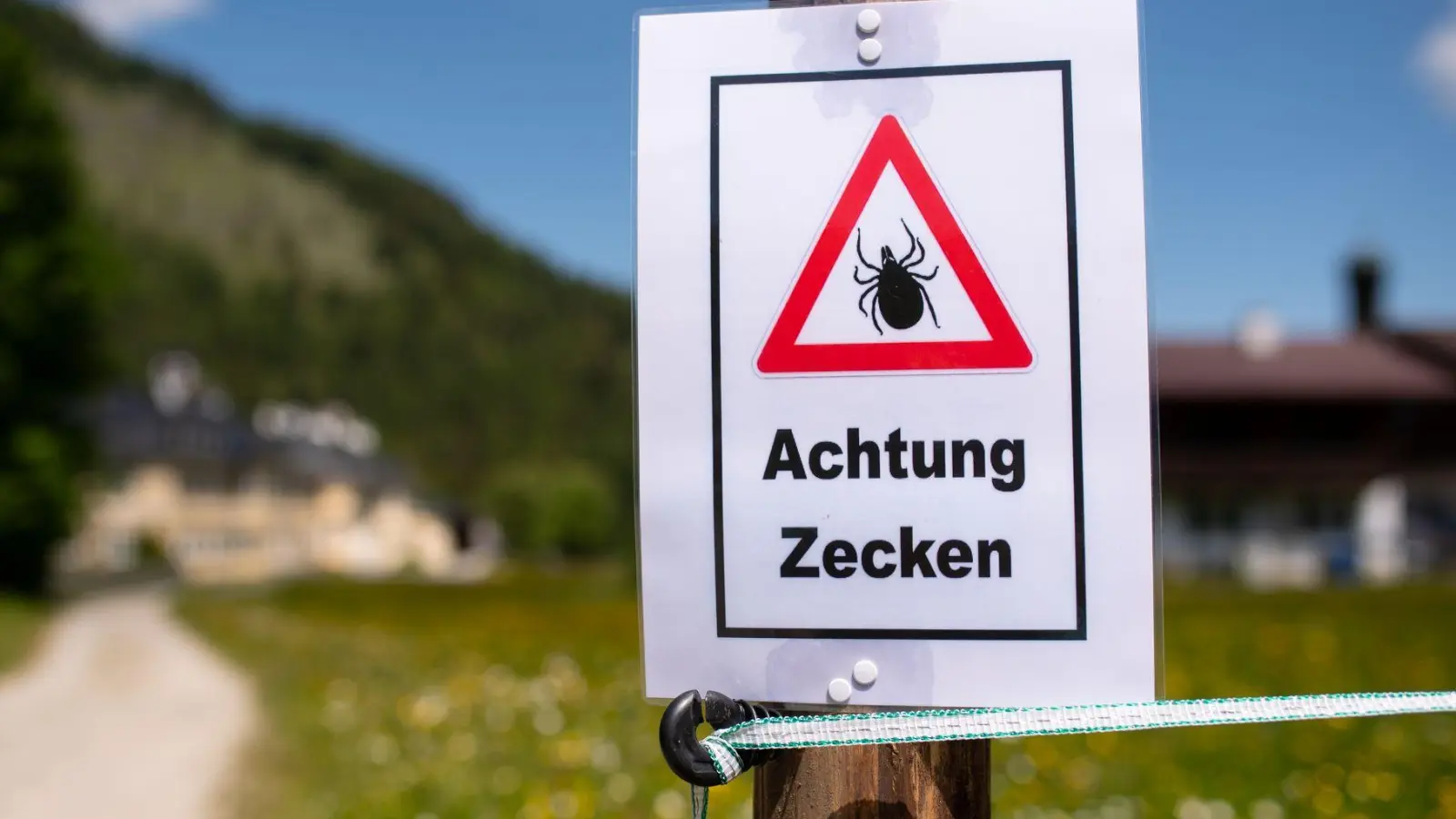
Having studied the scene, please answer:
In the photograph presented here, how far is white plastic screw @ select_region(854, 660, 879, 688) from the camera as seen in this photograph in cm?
150

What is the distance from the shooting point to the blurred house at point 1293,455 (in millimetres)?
36375

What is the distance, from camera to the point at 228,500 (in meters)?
A: 67.1

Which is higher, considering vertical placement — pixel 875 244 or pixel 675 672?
pixel 875 244

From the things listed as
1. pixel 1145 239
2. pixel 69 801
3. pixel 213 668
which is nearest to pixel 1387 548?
pixel 213 668

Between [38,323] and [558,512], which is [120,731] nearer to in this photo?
[38,323]

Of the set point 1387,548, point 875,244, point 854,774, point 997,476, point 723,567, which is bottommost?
point 1387,548

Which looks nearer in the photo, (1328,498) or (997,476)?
(997,476)

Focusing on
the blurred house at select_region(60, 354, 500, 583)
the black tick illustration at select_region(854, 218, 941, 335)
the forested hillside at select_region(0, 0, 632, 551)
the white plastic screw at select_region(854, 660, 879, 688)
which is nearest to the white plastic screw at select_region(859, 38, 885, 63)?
the black tick illustration at select_region(854, 218, 941, 335)

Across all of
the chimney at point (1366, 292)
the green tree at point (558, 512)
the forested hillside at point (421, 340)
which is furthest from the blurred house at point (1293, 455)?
the green tree at point (558, 512)

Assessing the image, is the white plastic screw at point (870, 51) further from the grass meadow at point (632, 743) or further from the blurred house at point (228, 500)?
the blurred house at point (228, 500)

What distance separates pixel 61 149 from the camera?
29.9 m

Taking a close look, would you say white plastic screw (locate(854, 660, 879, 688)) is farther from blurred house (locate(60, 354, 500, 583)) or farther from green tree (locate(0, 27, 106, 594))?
blurred house (locate(60, 354, 500, 583))

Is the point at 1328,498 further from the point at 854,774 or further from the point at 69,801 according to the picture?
the point at 854,774

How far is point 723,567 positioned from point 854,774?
293 mm
